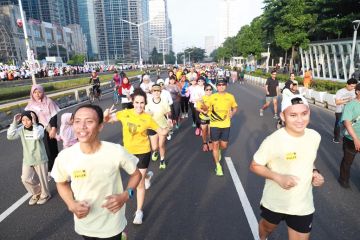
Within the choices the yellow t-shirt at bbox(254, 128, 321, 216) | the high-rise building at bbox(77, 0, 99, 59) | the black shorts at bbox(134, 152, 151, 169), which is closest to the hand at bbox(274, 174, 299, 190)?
the yellow t-shirt at bbox(254, 128, 321, 216)

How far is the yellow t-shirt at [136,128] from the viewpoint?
4.33m

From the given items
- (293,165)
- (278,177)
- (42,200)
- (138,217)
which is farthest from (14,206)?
(293,165)

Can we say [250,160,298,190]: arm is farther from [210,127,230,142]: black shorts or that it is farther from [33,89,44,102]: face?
[33,89,44,102]: face

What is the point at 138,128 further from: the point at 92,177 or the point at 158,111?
the point at 158,111

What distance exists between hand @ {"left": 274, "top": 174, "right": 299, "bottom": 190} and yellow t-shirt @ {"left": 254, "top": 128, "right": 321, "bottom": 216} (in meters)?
0.16

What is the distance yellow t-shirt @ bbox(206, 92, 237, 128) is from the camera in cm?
586

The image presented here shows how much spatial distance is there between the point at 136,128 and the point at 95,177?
6.70 ft

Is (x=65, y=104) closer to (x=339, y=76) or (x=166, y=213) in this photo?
(x=166, y=213)

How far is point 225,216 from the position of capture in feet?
14.2

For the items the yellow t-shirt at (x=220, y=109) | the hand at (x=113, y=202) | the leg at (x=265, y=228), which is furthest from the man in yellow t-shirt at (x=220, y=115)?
the hand at (x=113, y=202)

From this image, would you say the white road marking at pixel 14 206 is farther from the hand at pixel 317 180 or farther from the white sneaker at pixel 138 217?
the hand at pixel 317 180

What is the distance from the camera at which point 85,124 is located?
219 cm

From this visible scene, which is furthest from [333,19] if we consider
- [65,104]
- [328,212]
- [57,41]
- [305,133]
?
[57,41]

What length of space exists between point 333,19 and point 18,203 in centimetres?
2664
